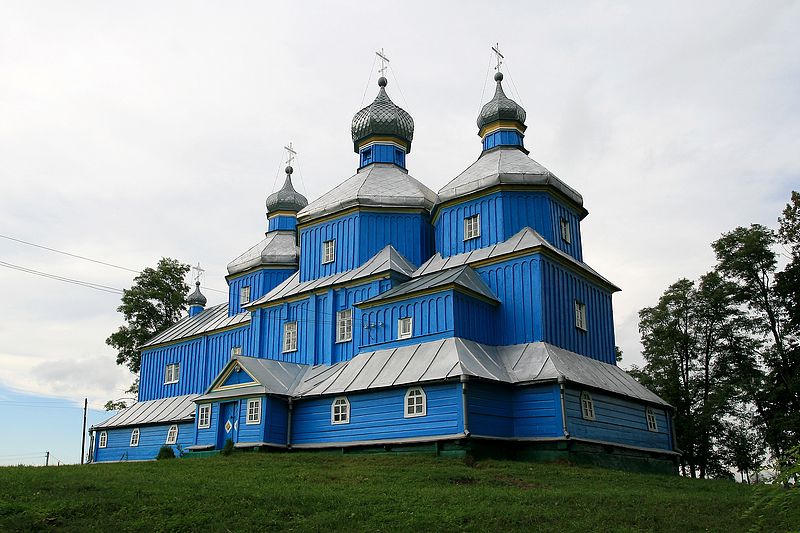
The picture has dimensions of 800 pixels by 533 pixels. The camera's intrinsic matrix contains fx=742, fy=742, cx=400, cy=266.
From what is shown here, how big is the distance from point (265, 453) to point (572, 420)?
8969mm

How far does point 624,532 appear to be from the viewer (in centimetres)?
1170

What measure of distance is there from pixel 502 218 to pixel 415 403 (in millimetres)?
7726

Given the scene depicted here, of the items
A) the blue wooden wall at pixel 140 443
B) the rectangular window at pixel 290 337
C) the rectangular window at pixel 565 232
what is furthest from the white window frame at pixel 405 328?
the blue wooden wall at pixel 140 443

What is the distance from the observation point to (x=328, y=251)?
2912 centimetres

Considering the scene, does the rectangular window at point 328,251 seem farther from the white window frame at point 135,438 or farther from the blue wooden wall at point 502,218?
the white window frame at point 135,438

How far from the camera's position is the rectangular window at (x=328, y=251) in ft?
94.7

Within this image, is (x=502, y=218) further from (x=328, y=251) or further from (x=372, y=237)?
(x=328, y=251)

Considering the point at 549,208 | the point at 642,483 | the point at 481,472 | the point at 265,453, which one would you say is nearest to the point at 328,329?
the point at 265,453

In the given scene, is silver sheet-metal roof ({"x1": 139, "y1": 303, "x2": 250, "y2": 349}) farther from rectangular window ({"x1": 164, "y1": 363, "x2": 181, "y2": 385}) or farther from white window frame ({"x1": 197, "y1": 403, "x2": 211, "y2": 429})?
white window frame ({"x1": 197, "y1": 403, "x2": 211, "y2": 429})

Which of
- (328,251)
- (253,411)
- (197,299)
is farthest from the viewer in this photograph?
(197,299)

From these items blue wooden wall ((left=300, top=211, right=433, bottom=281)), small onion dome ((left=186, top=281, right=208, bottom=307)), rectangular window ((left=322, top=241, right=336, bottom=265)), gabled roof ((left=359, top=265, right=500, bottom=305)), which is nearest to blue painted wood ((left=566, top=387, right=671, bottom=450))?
gabled roof ((left=359, top=265, right=500, bottom=305))

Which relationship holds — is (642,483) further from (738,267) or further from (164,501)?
(738,267)

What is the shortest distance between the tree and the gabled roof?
70.4 ft

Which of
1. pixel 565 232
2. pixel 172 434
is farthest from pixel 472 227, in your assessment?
pixel 172 434
